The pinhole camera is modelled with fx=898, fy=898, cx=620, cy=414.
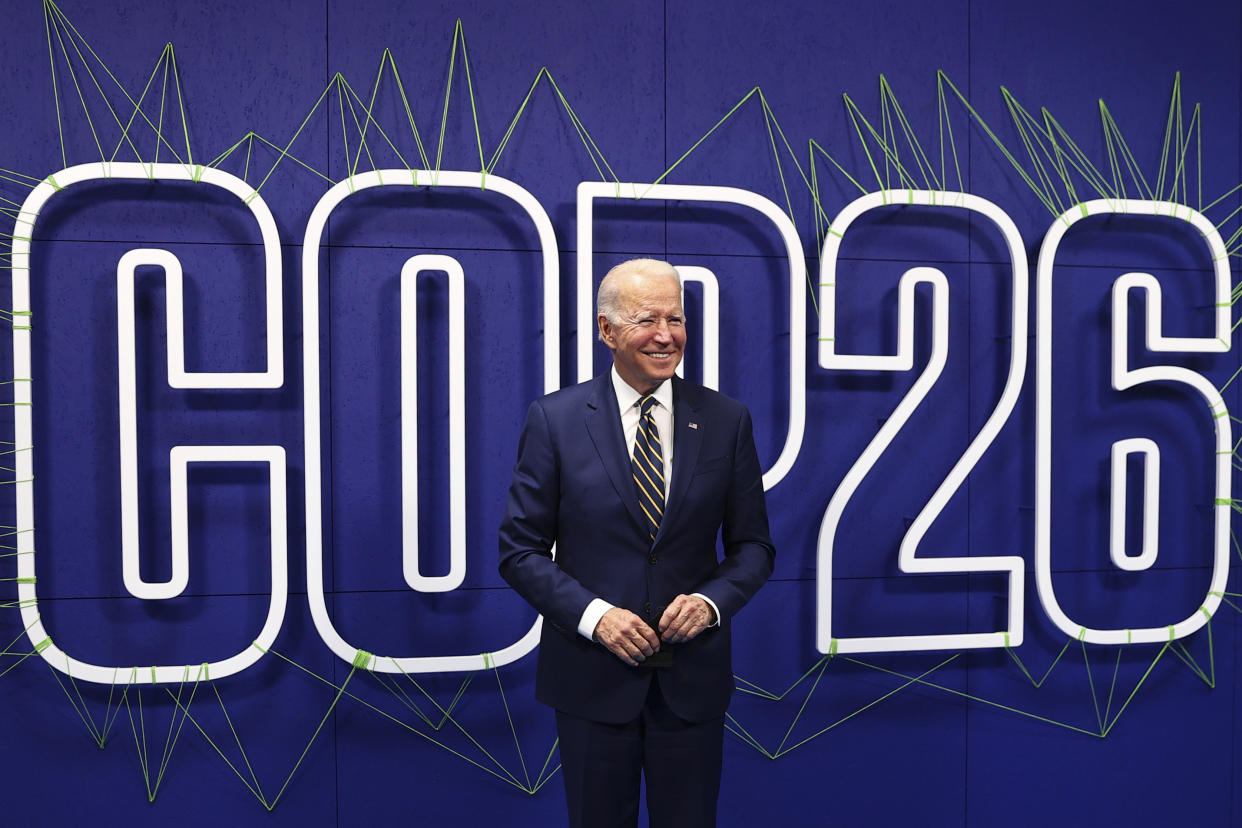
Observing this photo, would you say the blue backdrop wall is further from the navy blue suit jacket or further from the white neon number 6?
the navy blue suit jacket

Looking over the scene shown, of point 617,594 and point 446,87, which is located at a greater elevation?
point 446,87

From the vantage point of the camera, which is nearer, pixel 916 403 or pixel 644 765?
pixel 644 765

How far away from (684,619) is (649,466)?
12.8 inches

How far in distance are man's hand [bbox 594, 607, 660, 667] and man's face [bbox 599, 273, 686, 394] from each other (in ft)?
1.64

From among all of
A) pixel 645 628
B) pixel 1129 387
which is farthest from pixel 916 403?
pixel 645 628

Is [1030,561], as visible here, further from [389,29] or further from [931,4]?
[389,29]

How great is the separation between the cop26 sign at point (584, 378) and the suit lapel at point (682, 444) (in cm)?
65

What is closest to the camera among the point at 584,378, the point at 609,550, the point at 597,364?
the point at 609,550

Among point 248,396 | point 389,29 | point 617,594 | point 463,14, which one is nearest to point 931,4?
point 463,14

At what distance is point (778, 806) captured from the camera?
2.85 meters

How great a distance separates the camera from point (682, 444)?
191 centimetres

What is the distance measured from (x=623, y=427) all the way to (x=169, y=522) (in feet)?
4.85

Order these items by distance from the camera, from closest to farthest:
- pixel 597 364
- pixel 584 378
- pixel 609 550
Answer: pixel 609 550, pixel 584 378, pixel 597 364

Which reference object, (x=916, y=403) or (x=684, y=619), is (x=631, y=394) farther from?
(x=916, y=403)
